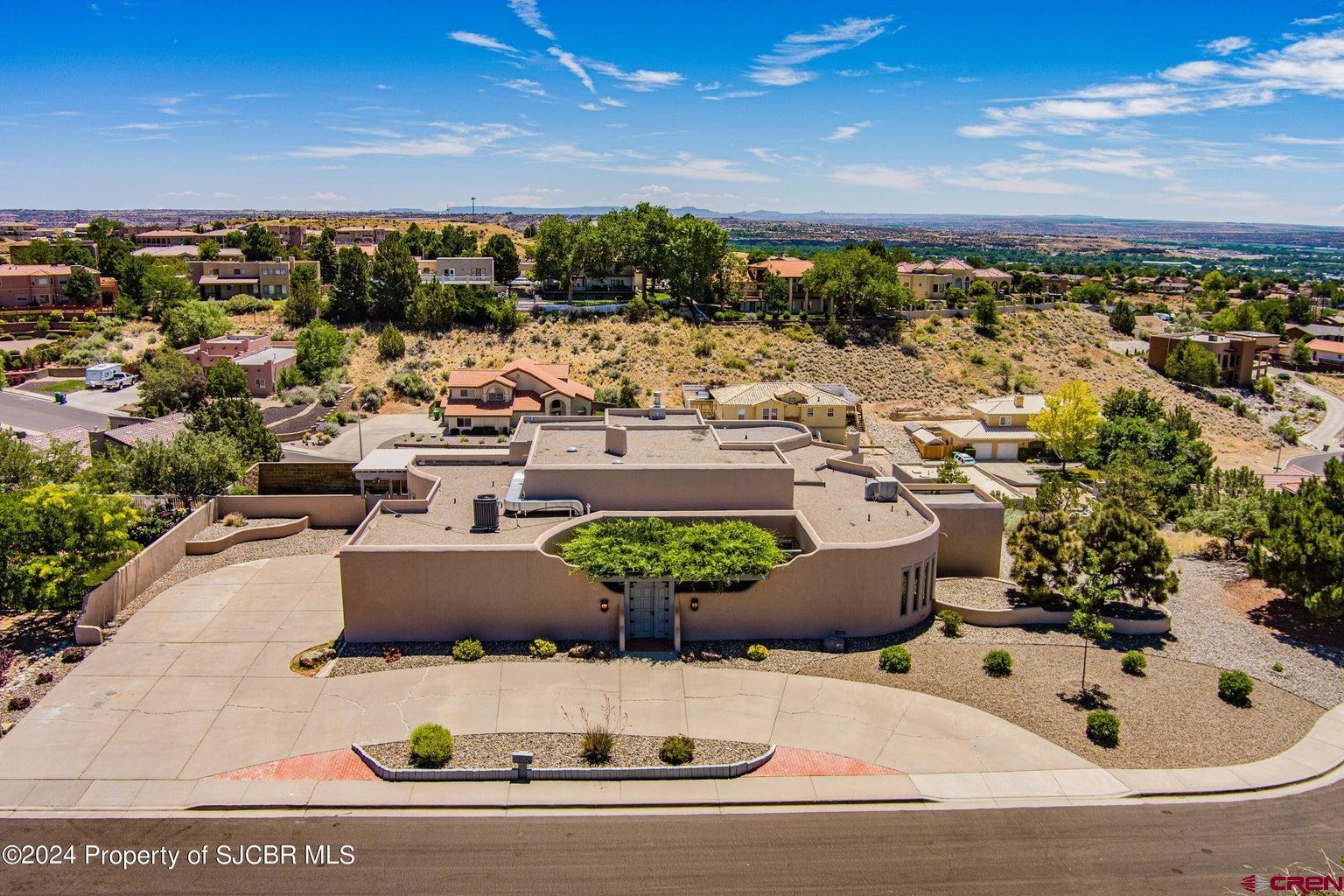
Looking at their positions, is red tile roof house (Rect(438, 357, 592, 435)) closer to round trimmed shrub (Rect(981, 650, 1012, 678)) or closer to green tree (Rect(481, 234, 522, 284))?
green tree (Rect(481, 234, 522, 284))

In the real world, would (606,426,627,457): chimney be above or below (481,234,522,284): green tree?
below

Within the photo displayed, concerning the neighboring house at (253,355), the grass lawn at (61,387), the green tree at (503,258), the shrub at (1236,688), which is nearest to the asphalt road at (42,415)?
the grass lawn at (61,387)

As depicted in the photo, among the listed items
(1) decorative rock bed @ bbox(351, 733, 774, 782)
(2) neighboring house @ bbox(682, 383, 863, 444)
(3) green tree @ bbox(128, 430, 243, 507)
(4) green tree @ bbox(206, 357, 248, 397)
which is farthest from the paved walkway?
(4) green tree @ bbox(206, 357, 248, 397)

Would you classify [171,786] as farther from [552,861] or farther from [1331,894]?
[1331,894]

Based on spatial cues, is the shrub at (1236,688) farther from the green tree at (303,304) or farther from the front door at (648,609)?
the green tree at (303,304)

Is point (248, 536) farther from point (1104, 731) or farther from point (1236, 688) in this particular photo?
point (1236, 688)

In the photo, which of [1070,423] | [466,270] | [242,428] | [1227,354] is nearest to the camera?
[242,428]

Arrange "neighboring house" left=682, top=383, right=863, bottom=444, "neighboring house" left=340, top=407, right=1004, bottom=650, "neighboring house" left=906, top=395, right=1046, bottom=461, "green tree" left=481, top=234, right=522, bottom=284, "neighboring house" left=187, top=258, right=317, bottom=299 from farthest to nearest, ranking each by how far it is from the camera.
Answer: "green tree" left=481, top=234, right=522, bottom=284 < "neighboring house" left=187, top=258, right=317, bottom=299 < "neighboring house" left=906, top=395, right=1046, bottom=461 < "neighboring house" left=682, top=383, right=863, bottom=444 < "neighboring house" left=340, top=407, right=1004, bottom=650

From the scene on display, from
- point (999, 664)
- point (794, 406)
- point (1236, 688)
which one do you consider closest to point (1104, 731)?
point (999, 664)
